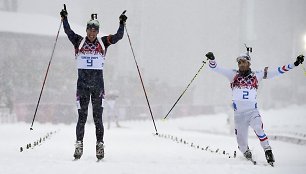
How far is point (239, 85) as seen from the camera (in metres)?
8.18

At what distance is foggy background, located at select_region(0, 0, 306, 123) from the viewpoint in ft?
97.9

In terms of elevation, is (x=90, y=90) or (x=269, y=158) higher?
(x=90, y=90)

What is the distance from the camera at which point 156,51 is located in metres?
65.1

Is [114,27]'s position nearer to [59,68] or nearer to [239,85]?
[59,68]

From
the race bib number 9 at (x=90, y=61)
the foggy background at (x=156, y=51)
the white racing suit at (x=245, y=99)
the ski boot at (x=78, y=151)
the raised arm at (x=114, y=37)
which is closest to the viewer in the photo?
the ski boot at (x=78, y=151)

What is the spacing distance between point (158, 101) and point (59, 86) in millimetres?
10557

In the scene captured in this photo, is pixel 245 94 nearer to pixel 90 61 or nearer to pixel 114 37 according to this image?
pixel 114 37

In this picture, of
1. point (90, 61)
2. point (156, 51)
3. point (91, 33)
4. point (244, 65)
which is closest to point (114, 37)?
point (91, 33)

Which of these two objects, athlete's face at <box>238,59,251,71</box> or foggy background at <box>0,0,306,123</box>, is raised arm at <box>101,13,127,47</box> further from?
foggy background at <box>0,0,306,123</box>

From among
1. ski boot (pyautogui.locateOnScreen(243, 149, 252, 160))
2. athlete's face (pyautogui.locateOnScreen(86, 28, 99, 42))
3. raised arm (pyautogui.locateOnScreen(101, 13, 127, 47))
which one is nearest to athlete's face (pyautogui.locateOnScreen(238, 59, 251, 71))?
ski boot (pyautogui.locateOnScreen(243, 149, 252, 160))

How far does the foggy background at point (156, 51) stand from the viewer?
1175 inches

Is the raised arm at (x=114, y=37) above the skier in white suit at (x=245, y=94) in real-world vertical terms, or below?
above

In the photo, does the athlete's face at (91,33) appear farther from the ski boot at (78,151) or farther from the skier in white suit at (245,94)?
the skier in white suit at (245,94)

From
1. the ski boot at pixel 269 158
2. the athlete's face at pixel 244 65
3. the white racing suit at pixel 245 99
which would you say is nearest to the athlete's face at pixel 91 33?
the white racing suit at pixel 245 99
